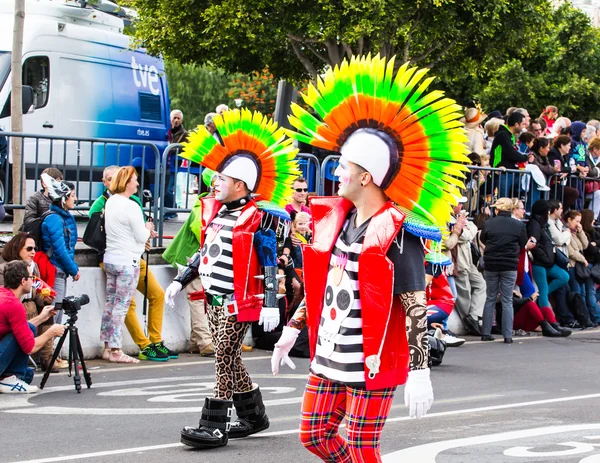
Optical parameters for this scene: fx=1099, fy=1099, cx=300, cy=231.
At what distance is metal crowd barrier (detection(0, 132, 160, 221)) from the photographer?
12.2m

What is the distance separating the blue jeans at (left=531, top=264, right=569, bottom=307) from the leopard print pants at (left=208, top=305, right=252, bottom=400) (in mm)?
9235

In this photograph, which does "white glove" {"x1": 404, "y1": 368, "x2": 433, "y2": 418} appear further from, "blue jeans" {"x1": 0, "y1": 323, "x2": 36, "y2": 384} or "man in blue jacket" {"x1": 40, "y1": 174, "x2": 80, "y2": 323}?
"man in blue jacket" {"x1": 40, "y1": 174, "x2": 80, "y2": 323}

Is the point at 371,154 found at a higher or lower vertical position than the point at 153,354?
higher

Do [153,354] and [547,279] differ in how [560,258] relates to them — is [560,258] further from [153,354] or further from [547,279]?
[153,354]

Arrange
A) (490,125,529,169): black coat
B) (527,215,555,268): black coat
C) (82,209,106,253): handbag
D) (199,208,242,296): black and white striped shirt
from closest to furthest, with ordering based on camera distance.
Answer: (199,208,242,296): black and white striped shirt, (82,209,106,253): handbag, (527,215,555,268): black coat, (490,125,529,169): black coat

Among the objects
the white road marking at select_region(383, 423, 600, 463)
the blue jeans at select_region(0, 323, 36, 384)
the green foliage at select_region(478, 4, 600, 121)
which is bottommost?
the white road marking at select_region(383, 423, 600, 463)

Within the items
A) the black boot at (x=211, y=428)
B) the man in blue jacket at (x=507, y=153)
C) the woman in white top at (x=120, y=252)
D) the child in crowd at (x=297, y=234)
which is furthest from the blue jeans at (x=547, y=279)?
the black boot at (x=211, y=428)

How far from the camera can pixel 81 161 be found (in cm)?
1281

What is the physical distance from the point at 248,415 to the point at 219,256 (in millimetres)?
1131

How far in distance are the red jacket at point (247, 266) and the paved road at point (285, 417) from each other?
949 mm

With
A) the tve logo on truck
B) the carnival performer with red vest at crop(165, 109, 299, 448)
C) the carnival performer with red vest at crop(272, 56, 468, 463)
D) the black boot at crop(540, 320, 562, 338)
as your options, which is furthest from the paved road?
the tve logo on truck

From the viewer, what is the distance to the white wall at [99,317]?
11.6 metres

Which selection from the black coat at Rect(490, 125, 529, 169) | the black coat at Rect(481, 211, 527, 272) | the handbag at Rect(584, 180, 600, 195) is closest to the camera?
the black coat at Rect(481, 211, 527, 272)

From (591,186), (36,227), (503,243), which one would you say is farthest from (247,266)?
(591,186)
